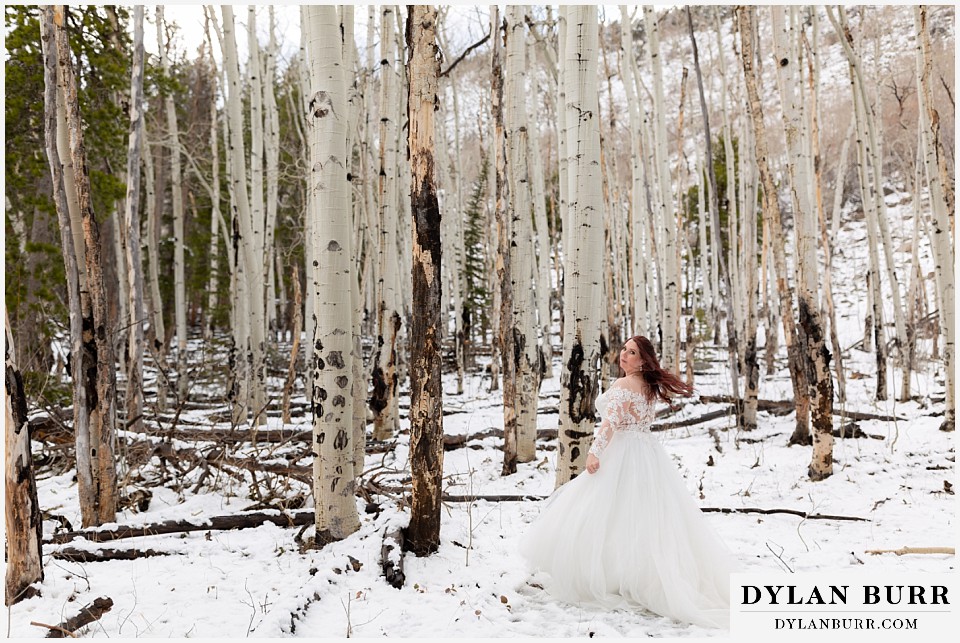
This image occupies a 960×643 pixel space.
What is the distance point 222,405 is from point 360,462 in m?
7.24

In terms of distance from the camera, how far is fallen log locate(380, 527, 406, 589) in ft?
11.3

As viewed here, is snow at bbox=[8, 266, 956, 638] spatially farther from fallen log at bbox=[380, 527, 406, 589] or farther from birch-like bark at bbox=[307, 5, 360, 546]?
birch-like bark at bbox=[307, 5, 360, 546]

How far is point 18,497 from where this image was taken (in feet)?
9.95

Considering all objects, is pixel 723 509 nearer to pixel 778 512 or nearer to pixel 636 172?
Result: pixel 778 512

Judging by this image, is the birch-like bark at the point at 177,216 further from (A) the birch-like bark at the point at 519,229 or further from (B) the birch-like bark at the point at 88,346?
(A) the birch-like bark at the point at 519,229

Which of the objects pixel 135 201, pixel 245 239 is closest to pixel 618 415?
pixel 135 201

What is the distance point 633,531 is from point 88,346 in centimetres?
366

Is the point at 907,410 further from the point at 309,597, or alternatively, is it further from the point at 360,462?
the point at 309,597

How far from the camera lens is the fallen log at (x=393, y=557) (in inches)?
136

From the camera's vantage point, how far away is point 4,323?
9.30 ft

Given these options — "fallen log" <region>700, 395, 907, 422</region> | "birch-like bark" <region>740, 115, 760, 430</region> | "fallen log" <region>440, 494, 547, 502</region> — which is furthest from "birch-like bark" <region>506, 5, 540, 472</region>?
"fallen log" <region>700, 395, 907, 422</region>

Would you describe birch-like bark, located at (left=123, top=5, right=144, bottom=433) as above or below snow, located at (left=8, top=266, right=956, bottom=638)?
above

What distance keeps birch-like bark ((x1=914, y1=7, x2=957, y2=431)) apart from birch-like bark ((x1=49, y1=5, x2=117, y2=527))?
781 cm

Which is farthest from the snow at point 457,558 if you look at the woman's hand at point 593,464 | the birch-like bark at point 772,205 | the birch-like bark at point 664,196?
the birch-like bark at point 664,196
